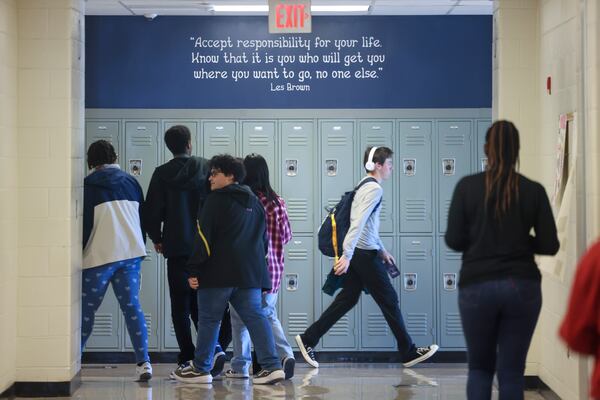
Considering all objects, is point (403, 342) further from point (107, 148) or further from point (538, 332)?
point (107, 148)

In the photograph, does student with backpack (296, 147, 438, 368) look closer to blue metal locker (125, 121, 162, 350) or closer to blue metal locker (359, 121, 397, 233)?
blue metal locker (359, 121, 397, 233)

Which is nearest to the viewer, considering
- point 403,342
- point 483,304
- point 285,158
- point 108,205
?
point 483,304

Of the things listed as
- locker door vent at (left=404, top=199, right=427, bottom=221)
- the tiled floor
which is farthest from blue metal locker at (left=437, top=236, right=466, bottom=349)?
the tiled floor

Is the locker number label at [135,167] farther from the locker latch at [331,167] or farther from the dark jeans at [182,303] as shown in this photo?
the dark jeans at [182,303]

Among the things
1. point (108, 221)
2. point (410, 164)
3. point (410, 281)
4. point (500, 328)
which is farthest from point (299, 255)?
point (500, 328)

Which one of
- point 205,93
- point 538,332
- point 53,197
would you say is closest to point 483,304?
point 538,332

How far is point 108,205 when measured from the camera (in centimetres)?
679

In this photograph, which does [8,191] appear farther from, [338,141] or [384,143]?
[384,143]

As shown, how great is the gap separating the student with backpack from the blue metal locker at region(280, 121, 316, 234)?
A: 156 centimetres

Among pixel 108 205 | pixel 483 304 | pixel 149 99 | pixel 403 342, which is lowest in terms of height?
pixel 403 342

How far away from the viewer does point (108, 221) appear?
22.2ft

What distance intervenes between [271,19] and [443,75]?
2056mm

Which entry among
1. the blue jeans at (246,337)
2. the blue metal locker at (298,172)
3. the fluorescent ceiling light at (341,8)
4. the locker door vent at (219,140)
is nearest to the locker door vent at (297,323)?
Answer: the blue metal locker at (298,172)

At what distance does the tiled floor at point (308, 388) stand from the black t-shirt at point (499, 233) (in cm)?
209
